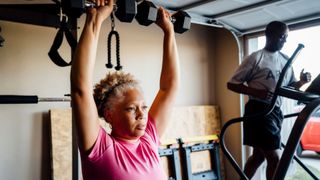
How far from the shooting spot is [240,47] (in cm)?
406

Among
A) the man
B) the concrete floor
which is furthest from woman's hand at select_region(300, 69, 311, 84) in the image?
the concrete floor

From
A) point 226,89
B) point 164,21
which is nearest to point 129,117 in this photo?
point 164,21

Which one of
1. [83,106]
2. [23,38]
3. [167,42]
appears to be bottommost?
[83,106]

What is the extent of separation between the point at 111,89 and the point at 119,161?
1.06 feet

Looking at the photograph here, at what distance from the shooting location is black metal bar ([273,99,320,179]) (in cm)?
111

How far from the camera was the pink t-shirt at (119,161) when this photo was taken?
1194 millimetres

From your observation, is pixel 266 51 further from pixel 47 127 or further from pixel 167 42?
pixel 47 127

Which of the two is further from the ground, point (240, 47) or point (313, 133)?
point (240, 47)

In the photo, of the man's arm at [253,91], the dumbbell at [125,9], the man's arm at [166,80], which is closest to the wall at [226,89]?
the man's arm at [253,91]

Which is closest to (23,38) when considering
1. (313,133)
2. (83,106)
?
(83,106)

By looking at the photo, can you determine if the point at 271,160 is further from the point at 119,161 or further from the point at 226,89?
the point at 226,89

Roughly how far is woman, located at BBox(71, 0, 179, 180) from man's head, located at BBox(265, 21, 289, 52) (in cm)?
125

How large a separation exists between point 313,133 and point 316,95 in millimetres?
3776

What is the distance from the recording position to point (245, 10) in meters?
3.09
